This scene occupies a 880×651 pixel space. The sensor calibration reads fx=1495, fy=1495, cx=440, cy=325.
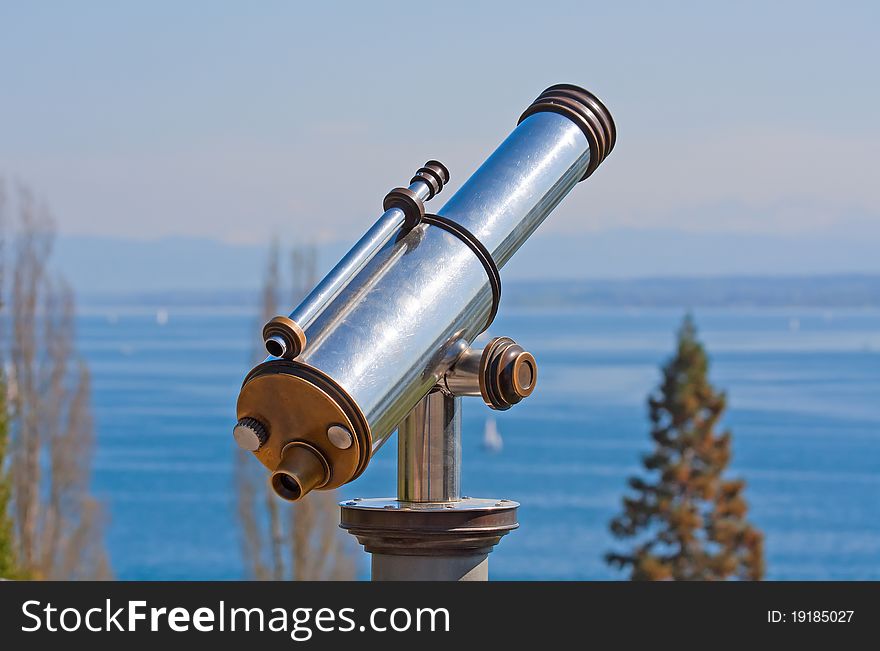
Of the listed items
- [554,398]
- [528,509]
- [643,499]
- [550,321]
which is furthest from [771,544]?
[550,321]

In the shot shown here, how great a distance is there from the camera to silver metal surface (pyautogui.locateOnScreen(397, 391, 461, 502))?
2.40 m

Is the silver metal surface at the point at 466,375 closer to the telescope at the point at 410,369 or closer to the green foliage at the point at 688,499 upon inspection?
the telescope at the point at 410,369

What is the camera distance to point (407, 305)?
7.66ft

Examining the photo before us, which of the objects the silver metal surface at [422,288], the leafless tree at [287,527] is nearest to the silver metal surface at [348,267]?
the silver metal surface at [422,288]

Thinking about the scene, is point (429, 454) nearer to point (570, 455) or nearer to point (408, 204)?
point (408, 204)

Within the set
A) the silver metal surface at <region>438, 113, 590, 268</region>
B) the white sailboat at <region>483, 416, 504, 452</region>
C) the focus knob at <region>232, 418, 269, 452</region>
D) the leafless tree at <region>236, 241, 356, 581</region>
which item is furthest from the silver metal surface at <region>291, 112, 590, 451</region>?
the white sailboat at <region>483, 416, 504, 452</region>

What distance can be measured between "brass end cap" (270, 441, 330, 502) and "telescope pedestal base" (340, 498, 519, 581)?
152 mm

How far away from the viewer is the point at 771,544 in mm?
35844

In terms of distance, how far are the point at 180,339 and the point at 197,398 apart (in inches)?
1621

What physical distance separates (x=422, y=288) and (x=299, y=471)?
0.37 meters

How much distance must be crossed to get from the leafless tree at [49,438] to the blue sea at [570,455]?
1.98m

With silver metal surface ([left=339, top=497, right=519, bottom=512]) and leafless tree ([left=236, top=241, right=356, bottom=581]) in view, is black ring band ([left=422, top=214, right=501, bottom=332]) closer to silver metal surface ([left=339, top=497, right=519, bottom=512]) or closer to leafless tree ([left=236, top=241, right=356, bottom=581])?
silver metal surface ([left=339, top=497, right=519, bottom=512])

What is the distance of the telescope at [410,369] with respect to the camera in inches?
87.0
